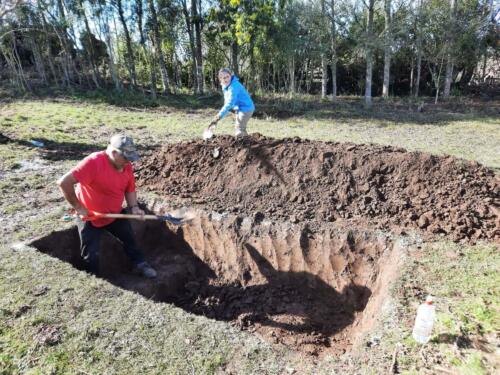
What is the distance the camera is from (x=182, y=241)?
5664 millimetres

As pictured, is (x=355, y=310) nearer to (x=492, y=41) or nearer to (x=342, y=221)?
(x=342, y=221)

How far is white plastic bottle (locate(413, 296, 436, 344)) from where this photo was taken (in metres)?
2.87

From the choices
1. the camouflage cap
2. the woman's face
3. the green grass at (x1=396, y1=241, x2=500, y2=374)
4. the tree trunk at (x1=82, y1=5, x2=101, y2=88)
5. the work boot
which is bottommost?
the work boot

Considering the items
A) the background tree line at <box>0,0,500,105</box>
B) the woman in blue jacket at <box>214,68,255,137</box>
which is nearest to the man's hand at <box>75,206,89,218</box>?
the woman in blue jacket at <box>214,68,255,137</box>

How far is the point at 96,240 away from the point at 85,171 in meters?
1.10

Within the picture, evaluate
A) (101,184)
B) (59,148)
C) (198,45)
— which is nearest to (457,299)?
(101,184)

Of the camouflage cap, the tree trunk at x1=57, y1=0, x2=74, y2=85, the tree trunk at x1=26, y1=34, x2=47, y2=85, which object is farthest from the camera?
the tree trunk at x1=26, y1=34, x2=47, y2=85

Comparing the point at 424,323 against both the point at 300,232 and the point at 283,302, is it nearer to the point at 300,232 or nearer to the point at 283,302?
the point at 283,302

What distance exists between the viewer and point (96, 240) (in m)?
4.46

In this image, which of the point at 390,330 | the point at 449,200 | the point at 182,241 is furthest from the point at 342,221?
the point at 182,241

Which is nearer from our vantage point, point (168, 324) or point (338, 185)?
point (168, 324)

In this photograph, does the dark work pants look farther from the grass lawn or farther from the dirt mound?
the dirt mound

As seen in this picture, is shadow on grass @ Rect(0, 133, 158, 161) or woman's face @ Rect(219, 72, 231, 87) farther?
shadow on grass @ Rect(0, 133, 158, 161)

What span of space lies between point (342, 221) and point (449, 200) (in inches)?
60.7
